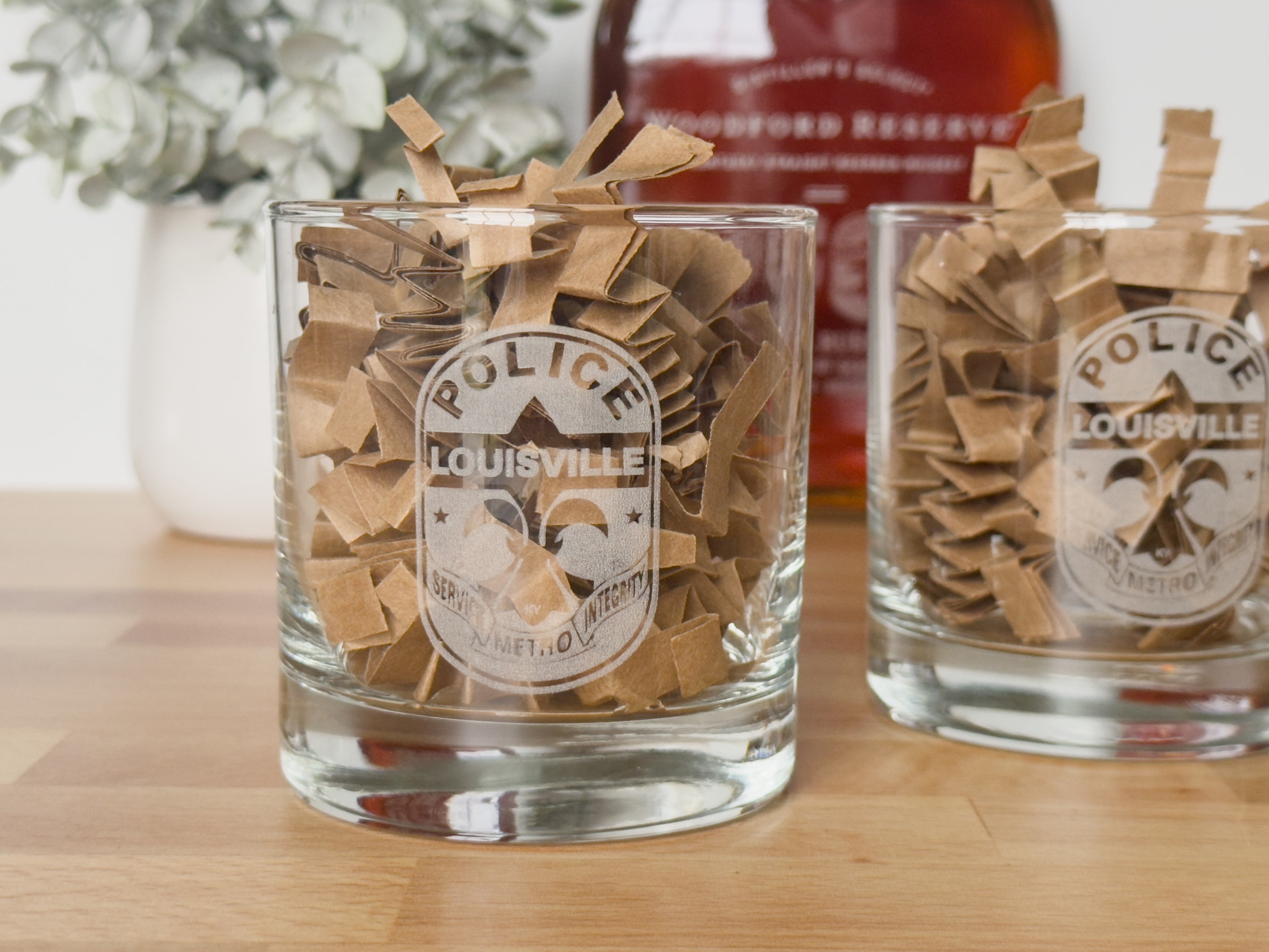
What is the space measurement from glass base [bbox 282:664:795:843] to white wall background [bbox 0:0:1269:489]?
0.51 m

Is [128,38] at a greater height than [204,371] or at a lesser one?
greater

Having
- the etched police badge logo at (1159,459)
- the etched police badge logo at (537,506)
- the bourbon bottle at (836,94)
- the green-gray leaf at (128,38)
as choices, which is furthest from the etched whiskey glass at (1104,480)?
the green-gray leaf at (128,38)

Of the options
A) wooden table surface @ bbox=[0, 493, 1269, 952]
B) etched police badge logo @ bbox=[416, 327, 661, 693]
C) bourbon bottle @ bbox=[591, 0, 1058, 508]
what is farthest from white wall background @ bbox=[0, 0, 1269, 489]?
etched police badge logo @ bbox=[416, 327, 661, 693]

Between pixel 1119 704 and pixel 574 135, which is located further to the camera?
pixel 574 135

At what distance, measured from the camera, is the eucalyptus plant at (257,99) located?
61 cm

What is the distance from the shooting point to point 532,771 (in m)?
0.33

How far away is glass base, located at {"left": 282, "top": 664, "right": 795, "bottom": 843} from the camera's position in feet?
1.08

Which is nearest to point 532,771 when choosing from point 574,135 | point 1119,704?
point 1119,704

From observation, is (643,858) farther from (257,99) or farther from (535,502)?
(257,99)

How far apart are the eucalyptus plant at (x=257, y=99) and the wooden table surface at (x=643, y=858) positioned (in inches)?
10.2

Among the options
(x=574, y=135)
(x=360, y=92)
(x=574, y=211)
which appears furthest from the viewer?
(x=574, y=135)

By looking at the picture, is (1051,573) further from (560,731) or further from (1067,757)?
(560,731)

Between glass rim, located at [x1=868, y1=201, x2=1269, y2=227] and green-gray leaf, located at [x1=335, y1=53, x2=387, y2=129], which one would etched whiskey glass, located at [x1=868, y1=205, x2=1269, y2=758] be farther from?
green-gray leaf, located at [x1=335, y1=53, x2=387, y2=129]

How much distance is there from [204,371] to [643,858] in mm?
423
